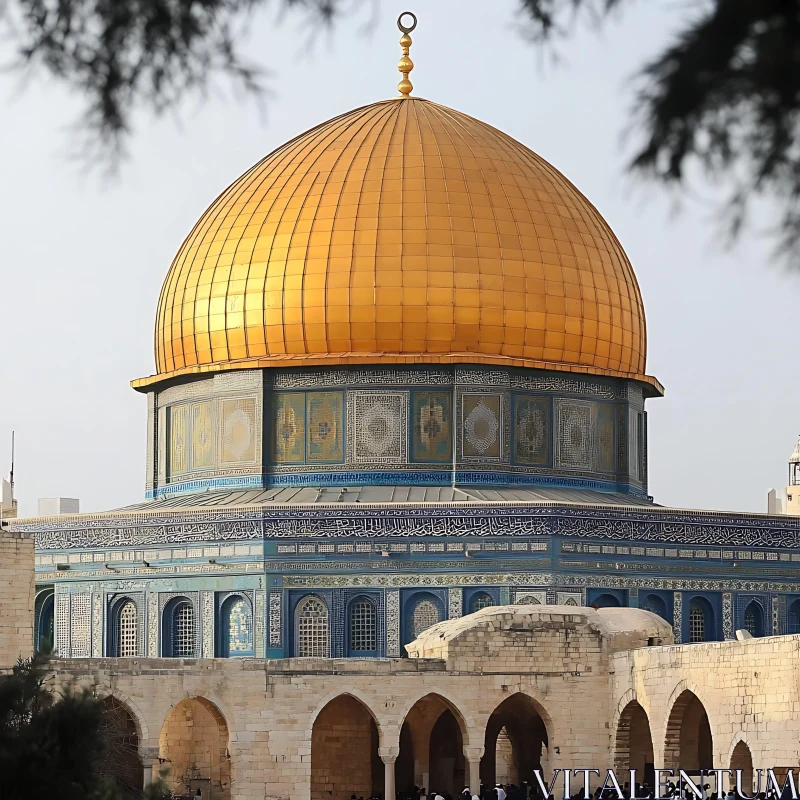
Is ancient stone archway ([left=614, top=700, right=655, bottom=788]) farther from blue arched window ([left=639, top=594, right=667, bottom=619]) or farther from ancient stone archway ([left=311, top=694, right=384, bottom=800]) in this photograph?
ancient stone archway ([left=311, top=694, right=384, bottom=800])

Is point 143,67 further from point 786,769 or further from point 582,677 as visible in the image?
point 582,677

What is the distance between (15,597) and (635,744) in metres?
9.21

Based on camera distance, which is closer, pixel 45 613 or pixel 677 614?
pixel 677 614

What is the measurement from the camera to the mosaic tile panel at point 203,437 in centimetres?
3228

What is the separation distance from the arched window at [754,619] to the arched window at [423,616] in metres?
5.43

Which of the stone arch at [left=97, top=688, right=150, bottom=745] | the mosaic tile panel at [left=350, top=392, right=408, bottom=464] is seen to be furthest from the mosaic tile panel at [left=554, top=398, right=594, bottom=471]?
the stone arch at [left=97, top=688, right=150, bottom=745]

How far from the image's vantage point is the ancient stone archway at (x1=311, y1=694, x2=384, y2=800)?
28.8m

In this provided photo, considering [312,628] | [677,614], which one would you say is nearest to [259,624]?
[312,628]

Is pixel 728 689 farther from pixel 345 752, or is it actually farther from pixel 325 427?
pixel 325 427

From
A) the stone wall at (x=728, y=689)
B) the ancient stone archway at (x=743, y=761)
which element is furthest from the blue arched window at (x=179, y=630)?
the ancient stone archway at (x=743, y=761)

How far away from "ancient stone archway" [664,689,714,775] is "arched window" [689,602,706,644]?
2.66 m

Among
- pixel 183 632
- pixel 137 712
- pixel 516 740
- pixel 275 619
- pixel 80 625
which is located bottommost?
pixel 516 740

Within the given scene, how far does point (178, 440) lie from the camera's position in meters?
33.0

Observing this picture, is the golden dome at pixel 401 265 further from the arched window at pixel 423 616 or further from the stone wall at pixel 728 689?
the stone wall at pixel 728 689
